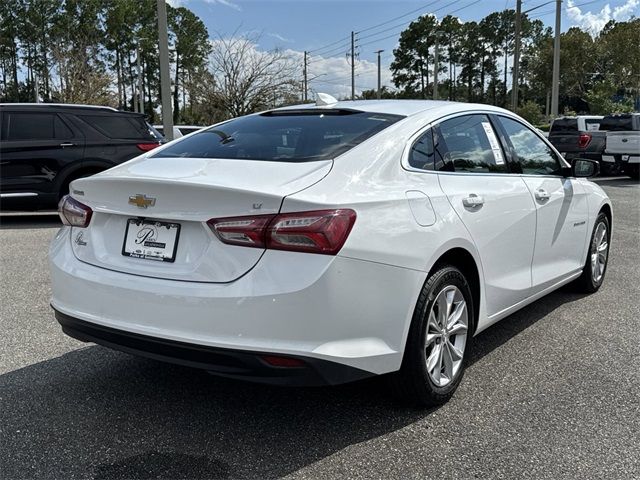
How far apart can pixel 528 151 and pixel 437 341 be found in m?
1.87

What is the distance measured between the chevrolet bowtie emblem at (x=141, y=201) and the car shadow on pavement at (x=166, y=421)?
108cm

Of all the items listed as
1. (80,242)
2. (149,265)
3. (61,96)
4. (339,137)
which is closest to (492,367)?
(339,137)

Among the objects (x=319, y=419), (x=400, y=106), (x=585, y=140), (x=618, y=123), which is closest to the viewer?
(x=319, y=419)

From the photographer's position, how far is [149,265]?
2695mm

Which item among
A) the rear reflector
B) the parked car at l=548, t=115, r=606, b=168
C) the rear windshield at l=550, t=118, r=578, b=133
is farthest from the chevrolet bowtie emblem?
the rear windshield at l=550, t=118, r=578, b=133

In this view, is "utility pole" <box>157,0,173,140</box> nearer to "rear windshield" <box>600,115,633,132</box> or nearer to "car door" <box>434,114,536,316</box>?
"car door" <box>434,114,536,316</box>

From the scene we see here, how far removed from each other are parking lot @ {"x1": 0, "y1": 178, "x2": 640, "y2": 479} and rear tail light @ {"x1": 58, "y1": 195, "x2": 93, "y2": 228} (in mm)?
948

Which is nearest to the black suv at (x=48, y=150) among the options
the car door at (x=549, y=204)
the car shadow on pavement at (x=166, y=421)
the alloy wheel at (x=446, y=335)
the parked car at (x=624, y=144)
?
the car shadow on pavement at (x=166, y=421)

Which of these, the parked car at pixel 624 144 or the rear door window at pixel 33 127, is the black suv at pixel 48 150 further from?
the parked car at pixel 624 144

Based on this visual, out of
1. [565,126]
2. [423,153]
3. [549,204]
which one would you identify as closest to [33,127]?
[423,153]

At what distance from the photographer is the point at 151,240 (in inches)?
107

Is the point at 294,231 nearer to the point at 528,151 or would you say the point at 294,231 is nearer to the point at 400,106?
the point at 400,106

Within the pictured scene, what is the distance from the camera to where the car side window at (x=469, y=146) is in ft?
11.1

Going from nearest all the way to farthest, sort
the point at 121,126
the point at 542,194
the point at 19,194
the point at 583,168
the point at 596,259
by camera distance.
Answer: the point at 542,194 < the point at 583,168 < the point at 596,259 < the point at 19,194 < the point at 121,126
